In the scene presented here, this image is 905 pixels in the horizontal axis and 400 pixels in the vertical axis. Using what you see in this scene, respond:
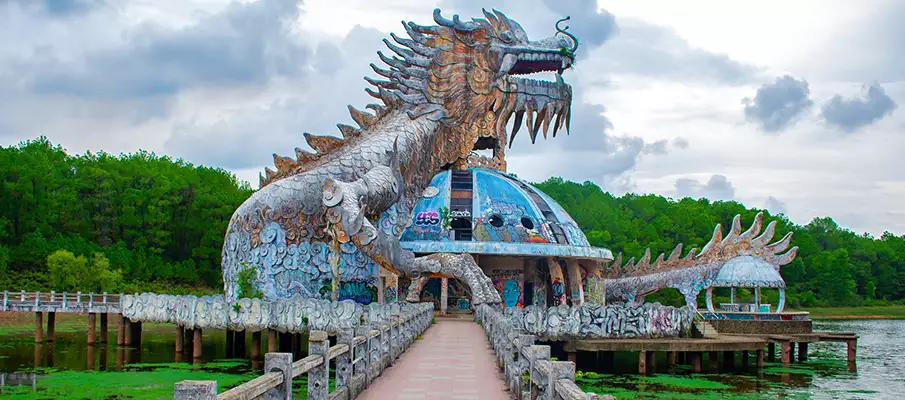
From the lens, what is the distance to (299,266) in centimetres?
2877

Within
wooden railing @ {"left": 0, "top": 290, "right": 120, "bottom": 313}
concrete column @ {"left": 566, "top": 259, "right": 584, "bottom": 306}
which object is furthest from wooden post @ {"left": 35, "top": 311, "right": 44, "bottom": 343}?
concrete column @ {"left": 566, "top": 259, "right": 584, "bottom": 306}

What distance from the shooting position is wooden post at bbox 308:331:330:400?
980 cm

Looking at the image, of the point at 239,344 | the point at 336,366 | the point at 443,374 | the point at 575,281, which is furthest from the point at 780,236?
the point at 336,366

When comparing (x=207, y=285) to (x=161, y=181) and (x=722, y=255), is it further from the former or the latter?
(x=722, y=255)

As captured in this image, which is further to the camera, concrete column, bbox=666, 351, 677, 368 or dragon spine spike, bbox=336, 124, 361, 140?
dragon spine spike, bbox=336, 124, 361, 140

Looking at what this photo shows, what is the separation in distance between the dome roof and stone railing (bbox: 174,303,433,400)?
38.3 ft

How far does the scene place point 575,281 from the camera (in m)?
34.3

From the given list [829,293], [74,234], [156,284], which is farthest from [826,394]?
[829,293]

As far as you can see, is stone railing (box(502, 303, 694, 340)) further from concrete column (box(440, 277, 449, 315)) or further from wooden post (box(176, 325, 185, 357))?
wooden post (box(176, 325, 185, 357))

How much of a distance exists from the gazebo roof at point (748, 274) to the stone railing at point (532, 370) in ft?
63.2

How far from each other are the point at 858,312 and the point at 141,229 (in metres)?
51.1

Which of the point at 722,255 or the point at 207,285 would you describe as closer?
the point at 722,255

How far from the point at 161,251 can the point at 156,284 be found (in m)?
3.60

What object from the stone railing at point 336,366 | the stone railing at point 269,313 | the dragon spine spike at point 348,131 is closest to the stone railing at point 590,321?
the stone railing at point 269,313
